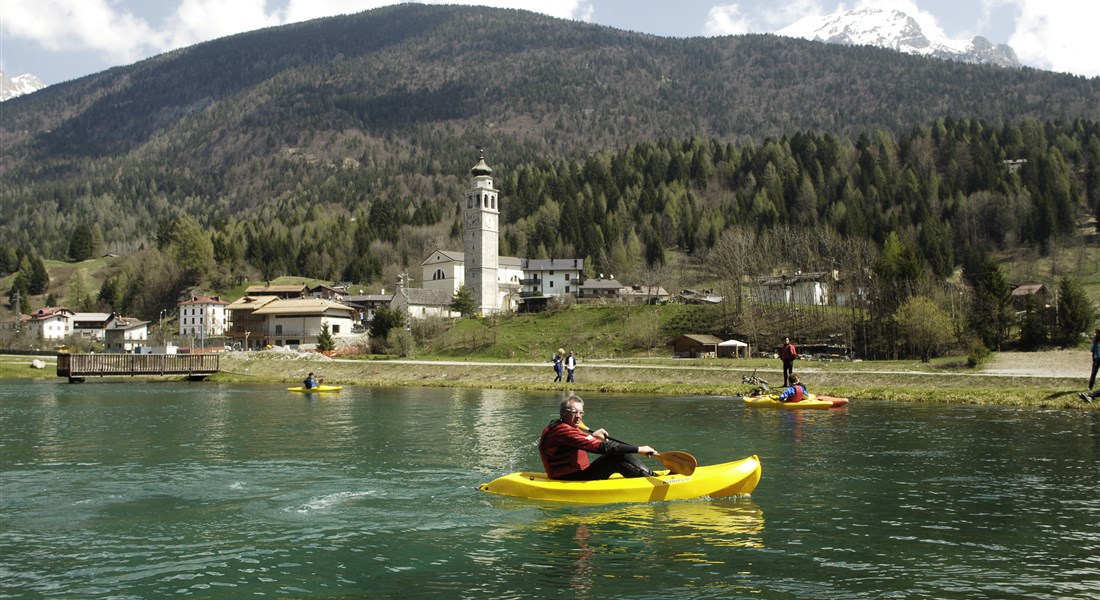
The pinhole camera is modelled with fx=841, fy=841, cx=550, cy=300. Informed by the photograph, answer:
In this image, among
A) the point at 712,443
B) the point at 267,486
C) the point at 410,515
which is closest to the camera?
the point at 410,515

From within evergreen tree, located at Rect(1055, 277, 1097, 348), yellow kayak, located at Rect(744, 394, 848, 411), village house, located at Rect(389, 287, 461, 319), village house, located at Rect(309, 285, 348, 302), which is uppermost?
village house, located at Rect(309, 285, 348, 302)

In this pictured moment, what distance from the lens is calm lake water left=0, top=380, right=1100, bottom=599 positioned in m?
12.7

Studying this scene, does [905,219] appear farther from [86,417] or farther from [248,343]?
[86,417]

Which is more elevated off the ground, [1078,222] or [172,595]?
[1078,222]

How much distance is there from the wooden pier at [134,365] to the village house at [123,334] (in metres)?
64.6

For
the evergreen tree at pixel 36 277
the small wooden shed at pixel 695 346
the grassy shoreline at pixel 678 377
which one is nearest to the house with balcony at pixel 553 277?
the small wooden shed at pixel 695 346

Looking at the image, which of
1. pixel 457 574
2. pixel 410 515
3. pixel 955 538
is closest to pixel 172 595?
pixel 457 574

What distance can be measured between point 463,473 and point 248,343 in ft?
394

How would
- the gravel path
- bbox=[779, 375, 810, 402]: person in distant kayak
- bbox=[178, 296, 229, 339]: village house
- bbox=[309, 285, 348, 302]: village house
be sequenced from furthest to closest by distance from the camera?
bbox=[309, 285, 348, 302]: village house → bbox=[178, 296, 229, 339]: village house → the gravel path → bbox=[779, 375, 810, 402]: person in distant kayak

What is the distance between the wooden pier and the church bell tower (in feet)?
204

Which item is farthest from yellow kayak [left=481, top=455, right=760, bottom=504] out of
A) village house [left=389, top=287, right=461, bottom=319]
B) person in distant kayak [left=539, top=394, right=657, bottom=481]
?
village house [left=389, top=287, right=461, bottom=319]

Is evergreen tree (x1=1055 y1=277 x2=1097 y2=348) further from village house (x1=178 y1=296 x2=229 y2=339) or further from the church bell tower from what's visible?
village house (x1=178 y1=296 x2=229 y2=339)

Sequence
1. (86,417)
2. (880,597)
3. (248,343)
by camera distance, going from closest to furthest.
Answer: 1. (880,597)
2. (86,417)
3. (248,343)

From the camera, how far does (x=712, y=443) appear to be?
27.0 meters
